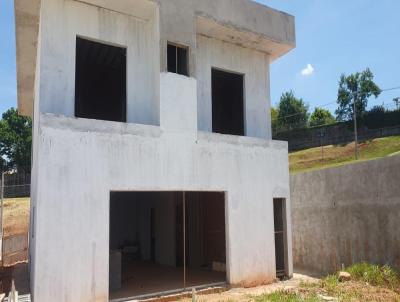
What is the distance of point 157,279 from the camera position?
11062 mm

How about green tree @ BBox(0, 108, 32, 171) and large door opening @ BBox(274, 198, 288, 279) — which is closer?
large door opening @ BBox(274, 198, 288, 279)

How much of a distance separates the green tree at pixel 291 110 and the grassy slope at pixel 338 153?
56.5 ft

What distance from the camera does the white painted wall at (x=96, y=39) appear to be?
351 inches

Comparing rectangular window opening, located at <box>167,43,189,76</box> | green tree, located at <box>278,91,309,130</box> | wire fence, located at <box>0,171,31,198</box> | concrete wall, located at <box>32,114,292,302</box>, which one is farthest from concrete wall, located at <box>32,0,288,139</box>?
green tree, located at <box>278,91,309,130</box>

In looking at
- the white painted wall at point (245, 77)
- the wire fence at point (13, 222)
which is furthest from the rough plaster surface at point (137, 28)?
the wire fence at point (13, 222)

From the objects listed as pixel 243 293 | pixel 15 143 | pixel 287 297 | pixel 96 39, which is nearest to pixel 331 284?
pixel 287 297

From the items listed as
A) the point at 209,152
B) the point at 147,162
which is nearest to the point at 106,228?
the point at 147,162

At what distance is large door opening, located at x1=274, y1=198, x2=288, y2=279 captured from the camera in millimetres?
11453

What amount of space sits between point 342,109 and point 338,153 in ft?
41.3

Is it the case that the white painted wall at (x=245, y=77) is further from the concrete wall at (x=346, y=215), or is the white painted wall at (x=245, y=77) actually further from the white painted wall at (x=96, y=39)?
the concrete wall at (x=346, y=215)

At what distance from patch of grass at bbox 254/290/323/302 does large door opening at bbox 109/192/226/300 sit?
1.93 meters

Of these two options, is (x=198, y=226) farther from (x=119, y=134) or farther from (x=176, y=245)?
(x=119, y=134)

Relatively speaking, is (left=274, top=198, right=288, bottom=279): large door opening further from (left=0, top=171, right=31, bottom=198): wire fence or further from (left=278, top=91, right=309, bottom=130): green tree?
(left=278, top=91, right=309, bottom=130): green tree

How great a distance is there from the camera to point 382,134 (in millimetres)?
38469
